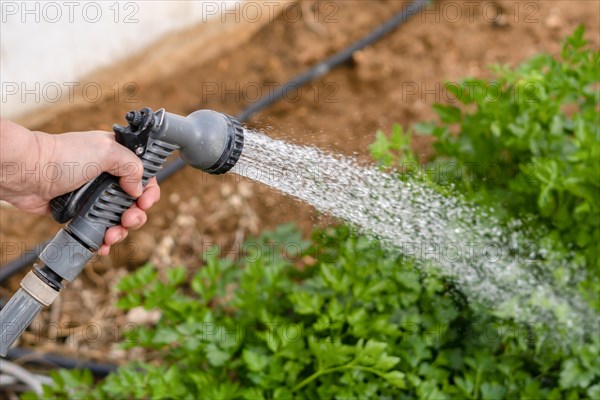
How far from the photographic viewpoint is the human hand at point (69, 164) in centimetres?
134

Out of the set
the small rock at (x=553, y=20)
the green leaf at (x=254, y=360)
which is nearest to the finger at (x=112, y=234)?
the green leaf at (x=254, y=360)

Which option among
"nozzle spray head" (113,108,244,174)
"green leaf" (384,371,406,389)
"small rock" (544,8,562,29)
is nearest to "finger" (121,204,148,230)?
"nozzle spray head" (113,108,244,174)

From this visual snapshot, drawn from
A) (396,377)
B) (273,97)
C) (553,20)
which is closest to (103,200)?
(396,377)

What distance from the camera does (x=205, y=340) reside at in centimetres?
182

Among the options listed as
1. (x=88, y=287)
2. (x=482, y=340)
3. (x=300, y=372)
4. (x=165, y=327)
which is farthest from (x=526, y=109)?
(x=88, y=287)

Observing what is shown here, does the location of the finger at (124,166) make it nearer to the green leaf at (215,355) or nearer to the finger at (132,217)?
the finger at (132,217)

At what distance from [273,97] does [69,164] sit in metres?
1.73

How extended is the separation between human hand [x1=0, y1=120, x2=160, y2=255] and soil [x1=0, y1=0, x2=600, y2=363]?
3.53ft

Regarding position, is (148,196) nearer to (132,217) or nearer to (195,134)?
(132,217)

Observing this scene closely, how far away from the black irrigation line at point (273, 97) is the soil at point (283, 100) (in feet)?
0.11

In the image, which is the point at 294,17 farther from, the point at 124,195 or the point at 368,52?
the point at 124,195

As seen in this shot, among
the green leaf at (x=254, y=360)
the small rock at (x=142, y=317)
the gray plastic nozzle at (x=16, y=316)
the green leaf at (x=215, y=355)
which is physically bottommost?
the small rock at (x=142, y=317)

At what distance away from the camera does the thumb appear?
1.33 meters

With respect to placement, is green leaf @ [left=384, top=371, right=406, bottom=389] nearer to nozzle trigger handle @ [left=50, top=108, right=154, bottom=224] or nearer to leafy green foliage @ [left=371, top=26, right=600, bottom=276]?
leafy green foliage @ [left=371, top=26, right=600, bottom=276]
